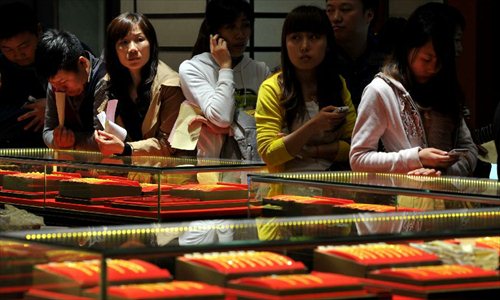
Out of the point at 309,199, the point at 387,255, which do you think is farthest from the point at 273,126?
the point at 387,255

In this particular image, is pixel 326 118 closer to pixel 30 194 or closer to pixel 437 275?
pixel 30 194

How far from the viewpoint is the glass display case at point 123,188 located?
378cm

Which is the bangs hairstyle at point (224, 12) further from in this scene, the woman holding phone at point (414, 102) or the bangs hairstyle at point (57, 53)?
the woman holding phone at point (414, 102)

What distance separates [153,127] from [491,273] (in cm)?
319

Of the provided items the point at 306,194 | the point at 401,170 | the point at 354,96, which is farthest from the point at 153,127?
the point at 306,194

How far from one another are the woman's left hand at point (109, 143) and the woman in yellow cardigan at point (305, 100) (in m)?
0.68

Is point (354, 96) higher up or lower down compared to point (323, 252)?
higher up

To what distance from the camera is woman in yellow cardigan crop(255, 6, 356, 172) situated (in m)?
4.46

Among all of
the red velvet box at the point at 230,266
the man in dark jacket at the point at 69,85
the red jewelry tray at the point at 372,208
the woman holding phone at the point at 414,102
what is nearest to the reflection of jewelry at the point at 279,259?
the red velvet box at the point at 230,266

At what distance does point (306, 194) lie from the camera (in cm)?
324

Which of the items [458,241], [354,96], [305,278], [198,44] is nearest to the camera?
[305,278]

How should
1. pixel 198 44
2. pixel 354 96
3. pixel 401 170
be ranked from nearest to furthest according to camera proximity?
pixel 401 170 → pixel 354 96 → pixel 198 44

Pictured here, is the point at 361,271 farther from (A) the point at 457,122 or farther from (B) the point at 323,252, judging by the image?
(A) the point at 457,122

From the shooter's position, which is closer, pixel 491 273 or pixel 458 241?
pixel 491 273
